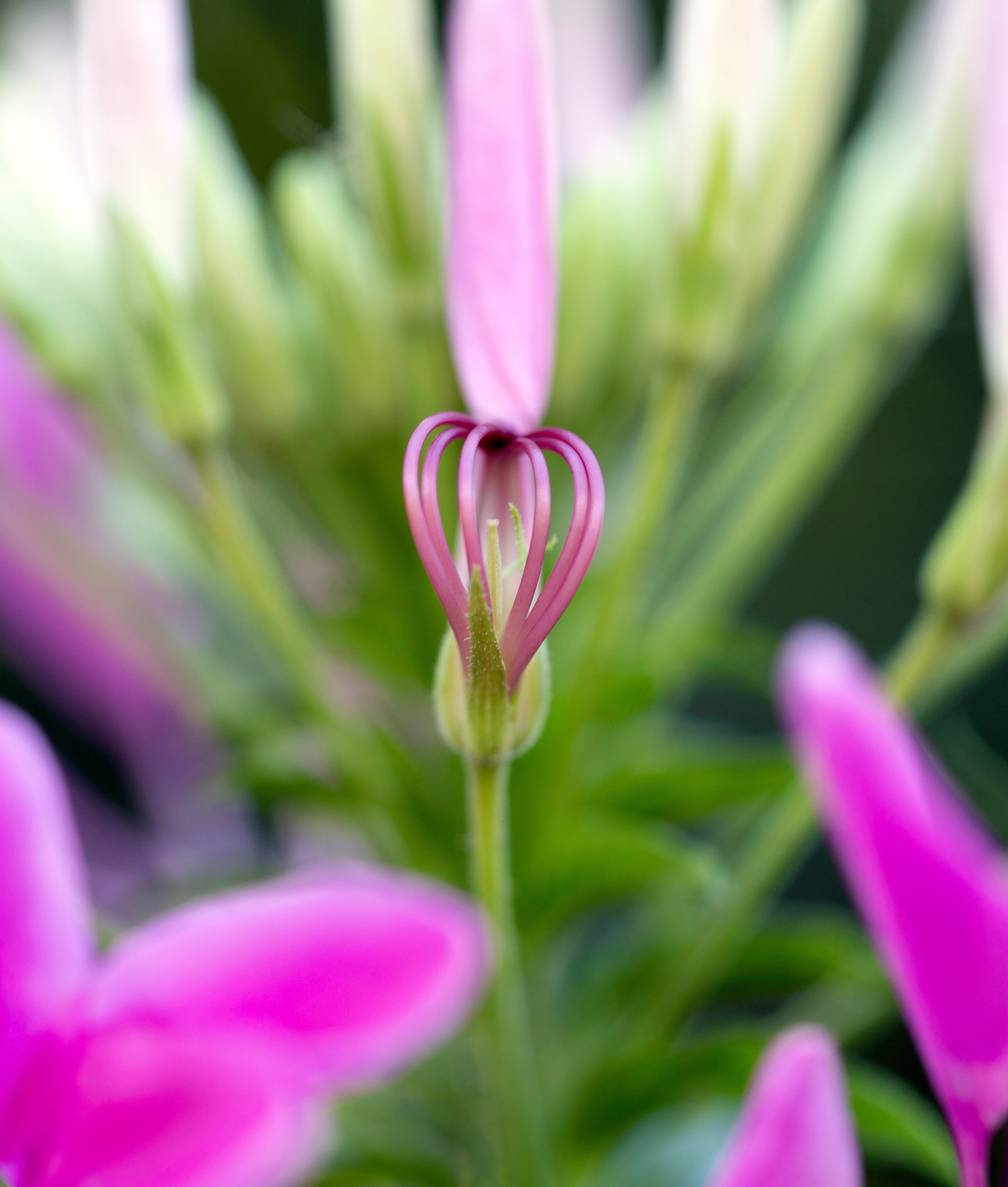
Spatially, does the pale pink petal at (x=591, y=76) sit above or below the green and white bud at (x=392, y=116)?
below

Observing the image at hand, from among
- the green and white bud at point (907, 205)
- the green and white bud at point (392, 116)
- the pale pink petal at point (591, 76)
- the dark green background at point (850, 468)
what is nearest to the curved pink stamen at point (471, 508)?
the green and white bud at point (392, 116)

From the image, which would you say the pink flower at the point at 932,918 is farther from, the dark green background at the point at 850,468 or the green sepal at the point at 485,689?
the dark green background at the point at 850,468

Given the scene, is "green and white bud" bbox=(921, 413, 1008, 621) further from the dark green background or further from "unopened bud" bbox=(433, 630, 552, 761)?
the dark green background

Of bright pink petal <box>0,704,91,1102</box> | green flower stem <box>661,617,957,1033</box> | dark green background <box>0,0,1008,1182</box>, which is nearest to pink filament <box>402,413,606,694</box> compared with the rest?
bright pink petal <box>0,704,91,1102</box>

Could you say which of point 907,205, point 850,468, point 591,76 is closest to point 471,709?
point 907,205

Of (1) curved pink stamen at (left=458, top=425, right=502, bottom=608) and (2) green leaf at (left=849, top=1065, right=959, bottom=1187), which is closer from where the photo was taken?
(1) curved pink stamen at (left=458, top=425, right=502, bottom=608)

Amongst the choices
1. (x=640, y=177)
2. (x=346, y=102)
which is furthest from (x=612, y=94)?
(x=346, y=102)

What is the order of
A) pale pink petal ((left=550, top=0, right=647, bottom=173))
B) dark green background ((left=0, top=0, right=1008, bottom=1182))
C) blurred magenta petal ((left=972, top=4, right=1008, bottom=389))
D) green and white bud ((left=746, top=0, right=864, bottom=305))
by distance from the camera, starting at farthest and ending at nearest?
dark green background ((left=0, top=0, right=1008, bottom=1182)) < pale pink petal ((left=550, top=0, right=647, bottom=173)) < green and white bud ((left=746, top=0, right=864, bottom=305)) < blurred magenta petal ((left=972, top=4, right=1008, bottom=389))
